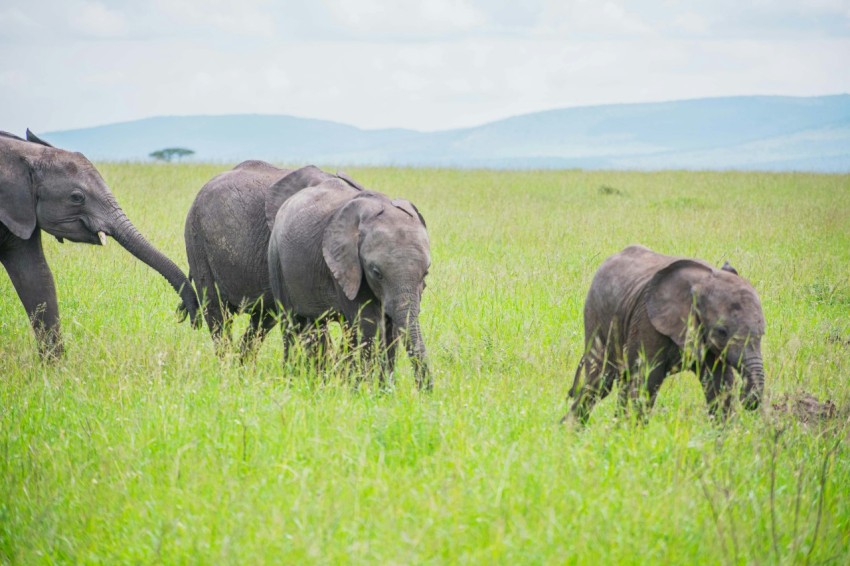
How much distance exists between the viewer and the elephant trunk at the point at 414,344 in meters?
6.48

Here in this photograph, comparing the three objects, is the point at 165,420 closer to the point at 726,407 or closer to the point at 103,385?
the point at 103,385

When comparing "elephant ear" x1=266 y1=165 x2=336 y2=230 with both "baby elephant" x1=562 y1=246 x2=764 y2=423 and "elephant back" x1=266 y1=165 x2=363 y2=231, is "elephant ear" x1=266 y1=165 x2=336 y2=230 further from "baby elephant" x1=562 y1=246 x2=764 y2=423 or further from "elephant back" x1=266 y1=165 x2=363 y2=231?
"baby elephant" x1=562 y1=246 x2=764 y2=423

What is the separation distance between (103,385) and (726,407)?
395 centimetres

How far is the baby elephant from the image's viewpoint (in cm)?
567

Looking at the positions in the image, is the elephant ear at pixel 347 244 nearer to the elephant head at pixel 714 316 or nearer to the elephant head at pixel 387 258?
the elephant head at pixel 387 258

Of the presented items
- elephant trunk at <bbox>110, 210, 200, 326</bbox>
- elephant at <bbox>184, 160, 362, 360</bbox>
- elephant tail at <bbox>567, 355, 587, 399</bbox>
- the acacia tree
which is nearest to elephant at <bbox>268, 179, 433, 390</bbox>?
elephant at <bbox>184, 160, 362, 360</bbox>

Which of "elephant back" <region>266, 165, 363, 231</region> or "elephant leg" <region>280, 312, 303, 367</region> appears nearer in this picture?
"elephant leg" <region>280, 312, 303, 367</region>

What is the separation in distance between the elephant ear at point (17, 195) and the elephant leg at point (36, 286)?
0.22 meters

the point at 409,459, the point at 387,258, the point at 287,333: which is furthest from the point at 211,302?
the point at 409,459

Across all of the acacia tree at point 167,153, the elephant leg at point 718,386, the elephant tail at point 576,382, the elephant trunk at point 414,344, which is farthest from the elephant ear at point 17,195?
the acacia tree at point 167,153

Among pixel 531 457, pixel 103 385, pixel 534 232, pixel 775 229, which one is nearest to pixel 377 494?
pixel 531 457

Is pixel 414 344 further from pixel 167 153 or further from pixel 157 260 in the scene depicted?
pixel 167 153

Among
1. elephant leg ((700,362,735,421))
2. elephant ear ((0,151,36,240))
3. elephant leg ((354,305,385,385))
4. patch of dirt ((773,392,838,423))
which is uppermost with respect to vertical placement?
elephant ear ((0,151,36,240))

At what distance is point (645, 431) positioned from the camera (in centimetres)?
566
